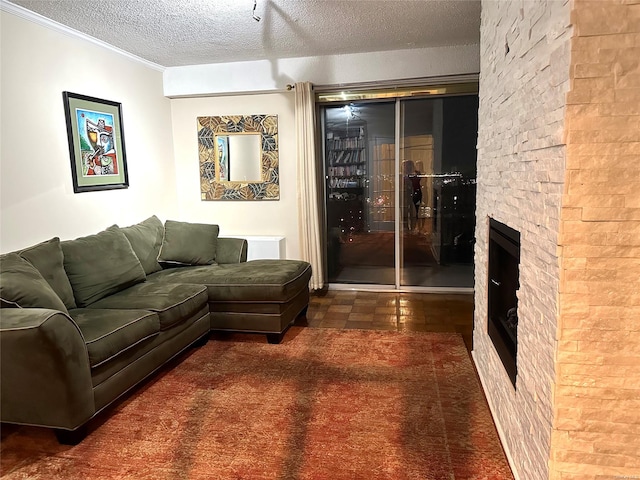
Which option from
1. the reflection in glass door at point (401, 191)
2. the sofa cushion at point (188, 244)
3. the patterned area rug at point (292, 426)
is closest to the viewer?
the patterned area rug at point (292, 426)

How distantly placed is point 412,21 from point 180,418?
10.3 feet

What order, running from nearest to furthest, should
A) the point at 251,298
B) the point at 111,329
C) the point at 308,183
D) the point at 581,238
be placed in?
the point at 581,238, the point at 111,329, the point at 251,298, the point at 308,183

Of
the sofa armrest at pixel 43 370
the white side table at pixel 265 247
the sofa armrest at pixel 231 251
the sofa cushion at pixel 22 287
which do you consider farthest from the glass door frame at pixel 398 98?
the sofa armrest at pixel 43 370

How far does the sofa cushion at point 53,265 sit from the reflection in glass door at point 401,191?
2.75 meters

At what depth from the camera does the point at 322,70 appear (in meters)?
4.46

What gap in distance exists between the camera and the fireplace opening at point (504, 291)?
200cm

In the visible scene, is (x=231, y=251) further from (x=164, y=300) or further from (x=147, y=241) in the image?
(x=164, y=300)

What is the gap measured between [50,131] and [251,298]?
1867 millimetres

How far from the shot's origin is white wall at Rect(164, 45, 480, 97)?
13.9 feet

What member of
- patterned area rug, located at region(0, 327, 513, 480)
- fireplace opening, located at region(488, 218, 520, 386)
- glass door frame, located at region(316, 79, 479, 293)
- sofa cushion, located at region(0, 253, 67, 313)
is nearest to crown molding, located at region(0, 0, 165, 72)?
sofa cushion, located at region(0, 253, 67, 313)

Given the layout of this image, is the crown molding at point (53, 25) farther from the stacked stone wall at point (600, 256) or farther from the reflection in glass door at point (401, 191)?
the stacked stone wall at point (600, 256)

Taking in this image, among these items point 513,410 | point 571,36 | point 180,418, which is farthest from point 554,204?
point 180,418

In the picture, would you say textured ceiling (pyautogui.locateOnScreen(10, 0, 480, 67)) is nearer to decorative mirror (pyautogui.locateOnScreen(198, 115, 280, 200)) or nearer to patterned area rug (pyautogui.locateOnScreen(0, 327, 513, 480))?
decorative mirror (pyautogui.locateOnScreen(198, 115, 280, 200))

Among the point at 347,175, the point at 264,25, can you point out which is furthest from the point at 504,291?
the point at 347,175
